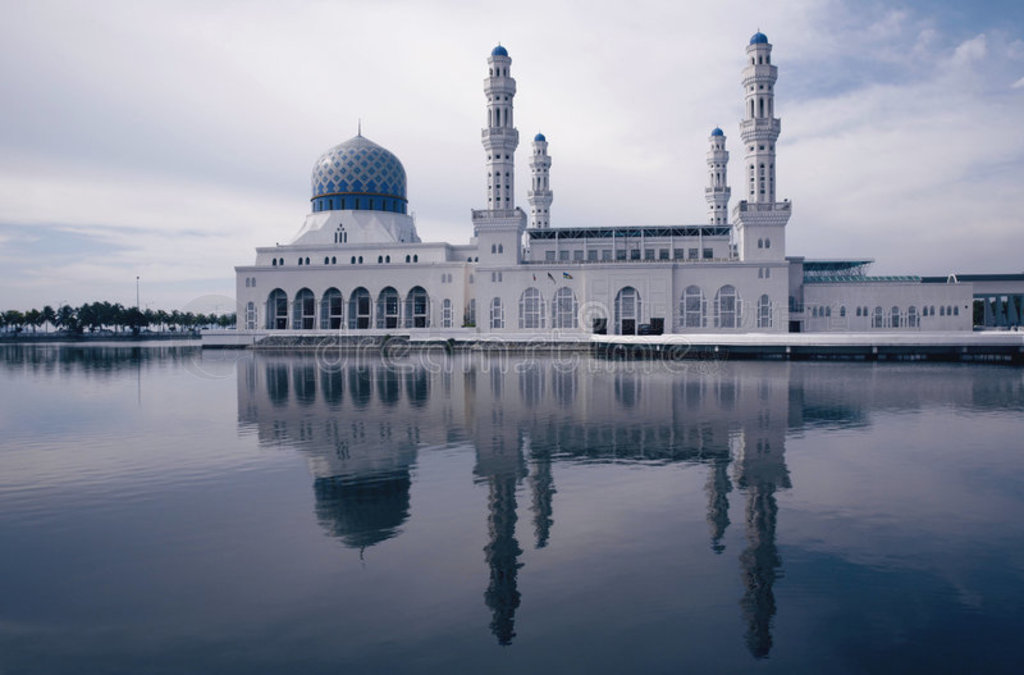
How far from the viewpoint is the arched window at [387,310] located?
73500 millimetres

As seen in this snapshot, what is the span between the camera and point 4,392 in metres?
30.6

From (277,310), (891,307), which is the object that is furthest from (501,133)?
(891,307)

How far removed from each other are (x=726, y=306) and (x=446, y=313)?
1084 inches

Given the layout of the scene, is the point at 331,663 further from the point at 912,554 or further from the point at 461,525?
the point at 912,554

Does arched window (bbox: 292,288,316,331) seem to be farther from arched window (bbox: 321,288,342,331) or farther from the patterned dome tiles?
the patterned dome tiles

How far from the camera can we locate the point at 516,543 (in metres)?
9.95

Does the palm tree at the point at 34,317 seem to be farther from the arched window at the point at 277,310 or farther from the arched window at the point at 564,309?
the arched window at the point at 564,309

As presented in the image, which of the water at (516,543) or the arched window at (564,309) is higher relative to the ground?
the arched window at (564,309)

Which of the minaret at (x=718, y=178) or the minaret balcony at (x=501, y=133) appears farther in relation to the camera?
the minaret at (x=718, y=178)

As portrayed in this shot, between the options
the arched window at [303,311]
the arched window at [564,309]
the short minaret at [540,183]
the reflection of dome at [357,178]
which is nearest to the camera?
the arched window at [564,309]

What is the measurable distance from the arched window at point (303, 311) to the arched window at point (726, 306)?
4183cm

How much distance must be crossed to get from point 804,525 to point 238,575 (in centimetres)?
822

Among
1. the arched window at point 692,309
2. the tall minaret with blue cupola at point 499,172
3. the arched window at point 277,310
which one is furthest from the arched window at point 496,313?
the arched window at point 277,310

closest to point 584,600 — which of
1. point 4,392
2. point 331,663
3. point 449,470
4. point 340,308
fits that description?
point 331,663
